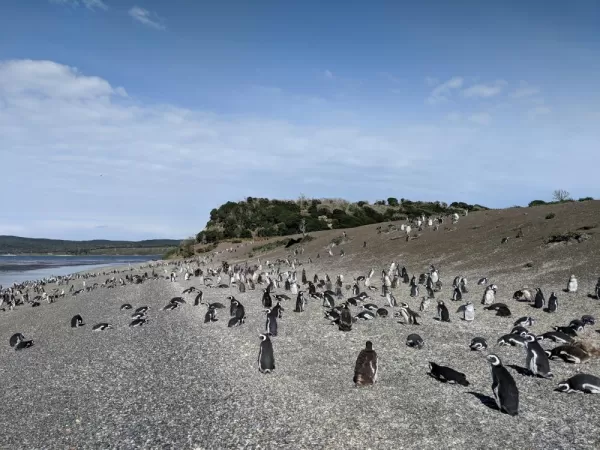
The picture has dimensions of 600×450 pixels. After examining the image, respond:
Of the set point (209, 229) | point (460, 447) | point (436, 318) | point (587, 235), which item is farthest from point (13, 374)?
point (209, 229)

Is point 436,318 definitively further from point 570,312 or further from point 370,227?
point 370,227

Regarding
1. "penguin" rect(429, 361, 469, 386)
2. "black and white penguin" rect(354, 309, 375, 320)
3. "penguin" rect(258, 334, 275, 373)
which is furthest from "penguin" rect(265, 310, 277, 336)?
"penguin" rect(429, 361, 469, 386)

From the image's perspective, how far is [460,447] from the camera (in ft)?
25.8

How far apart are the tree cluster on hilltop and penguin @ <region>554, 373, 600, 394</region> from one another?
242 feet

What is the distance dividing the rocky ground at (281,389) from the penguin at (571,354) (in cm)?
27

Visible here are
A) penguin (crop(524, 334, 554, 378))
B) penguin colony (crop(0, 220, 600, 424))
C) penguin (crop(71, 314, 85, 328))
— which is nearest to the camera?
penguin colony (crop(0, 220, 600, 424))

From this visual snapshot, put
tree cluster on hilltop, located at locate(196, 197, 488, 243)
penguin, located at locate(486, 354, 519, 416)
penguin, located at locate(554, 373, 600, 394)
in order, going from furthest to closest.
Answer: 1. tree cluster on hilltop, located at locate(196, 197, 488, 243)
2. penguin, located at locate(554, 373, 600, 394)
3. penguin, located at locate(486, 354, 519, 416)

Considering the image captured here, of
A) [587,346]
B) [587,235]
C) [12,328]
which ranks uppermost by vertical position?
[587,235]

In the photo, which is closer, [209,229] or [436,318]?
[436,318]

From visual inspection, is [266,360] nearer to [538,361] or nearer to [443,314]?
[538,361]

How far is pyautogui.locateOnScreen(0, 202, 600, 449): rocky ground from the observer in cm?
848

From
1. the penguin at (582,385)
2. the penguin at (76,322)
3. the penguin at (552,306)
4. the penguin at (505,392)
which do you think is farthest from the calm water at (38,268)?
the penguin at (582,385)

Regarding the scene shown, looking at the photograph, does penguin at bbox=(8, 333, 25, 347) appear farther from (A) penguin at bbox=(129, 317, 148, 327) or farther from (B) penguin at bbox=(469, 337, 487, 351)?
(B) penguin at bbox=(469, 337, 487, 351)

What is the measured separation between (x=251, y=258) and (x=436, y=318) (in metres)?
47.5
